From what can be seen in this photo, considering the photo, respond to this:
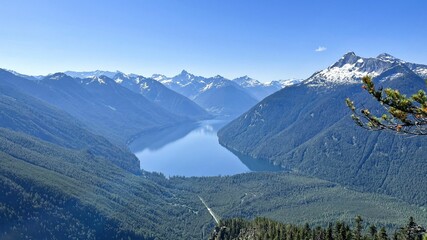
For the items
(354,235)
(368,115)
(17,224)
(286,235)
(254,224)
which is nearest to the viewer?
(368,115)

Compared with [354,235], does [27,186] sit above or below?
below

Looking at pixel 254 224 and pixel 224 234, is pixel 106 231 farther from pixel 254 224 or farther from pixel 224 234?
pixel 254 224

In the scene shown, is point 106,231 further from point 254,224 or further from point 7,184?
point 254,224

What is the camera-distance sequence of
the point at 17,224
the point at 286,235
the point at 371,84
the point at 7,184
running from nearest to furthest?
the point at 371,84 < the point at 286,235 < the point at 17,224 < the point at 7,184

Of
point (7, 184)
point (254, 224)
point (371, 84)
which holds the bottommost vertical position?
point (7, 184)

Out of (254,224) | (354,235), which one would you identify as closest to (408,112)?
(354,235)

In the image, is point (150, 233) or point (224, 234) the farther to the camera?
point (150, 233)

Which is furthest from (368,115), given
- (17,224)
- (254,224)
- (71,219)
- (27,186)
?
(27,186)

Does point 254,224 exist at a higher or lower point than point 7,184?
higher

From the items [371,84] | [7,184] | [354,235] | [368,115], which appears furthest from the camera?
[7,184]
